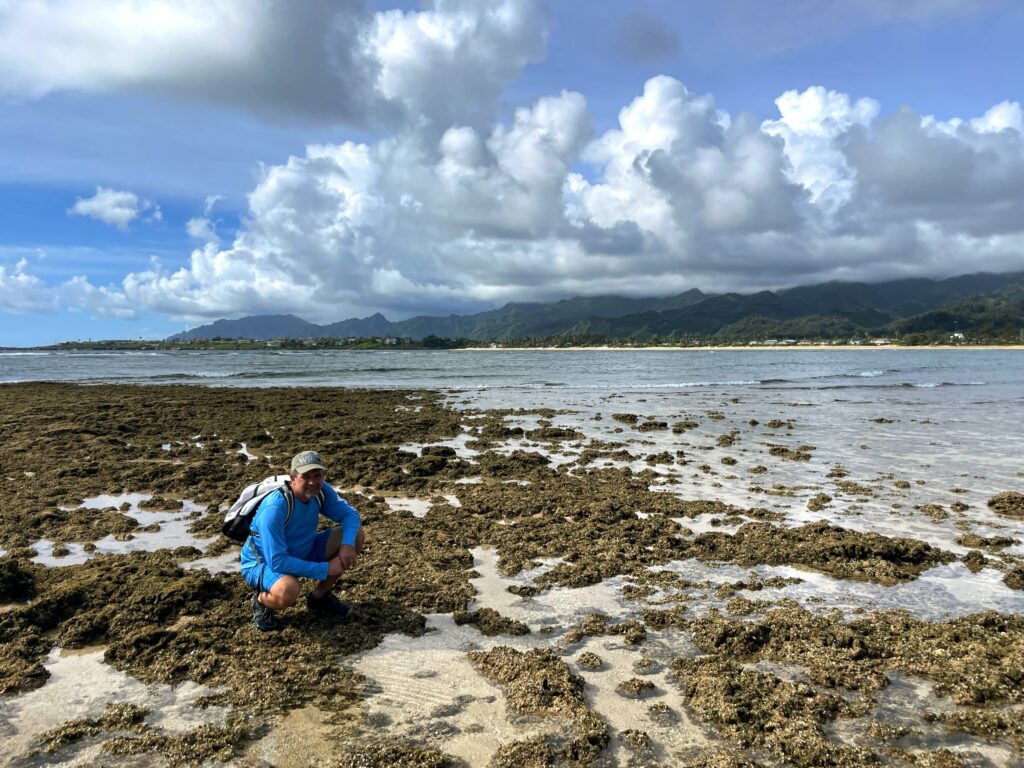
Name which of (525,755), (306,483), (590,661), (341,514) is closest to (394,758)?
(525,755)

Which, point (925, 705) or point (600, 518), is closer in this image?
point (925, 705)

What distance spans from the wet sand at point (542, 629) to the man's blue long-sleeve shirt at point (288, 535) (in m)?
0.64

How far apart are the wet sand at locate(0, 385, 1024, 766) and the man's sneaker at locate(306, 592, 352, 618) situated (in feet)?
0.76

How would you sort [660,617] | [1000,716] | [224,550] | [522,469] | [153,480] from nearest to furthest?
[1000,716] < [660,617] < [224,550] < [153,480] < [522,469]

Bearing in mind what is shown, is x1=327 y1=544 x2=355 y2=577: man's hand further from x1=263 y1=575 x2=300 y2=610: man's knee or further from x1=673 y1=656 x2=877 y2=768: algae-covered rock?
x1=673 y1=656 x2=877 y2=768: algae-covered rock

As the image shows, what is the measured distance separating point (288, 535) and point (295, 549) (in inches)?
7.6

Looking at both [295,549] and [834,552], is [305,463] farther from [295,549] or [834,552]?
[834,552]

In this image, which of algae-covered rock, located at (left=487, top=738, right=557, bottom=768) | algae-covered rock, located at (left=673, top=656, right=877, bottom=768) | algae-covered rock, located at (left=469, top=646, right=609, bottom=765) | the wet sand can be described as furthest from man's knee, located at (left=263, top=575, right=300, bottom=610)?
algae-covered rock, located at (left=673, top=656, right=877, bottom=768)

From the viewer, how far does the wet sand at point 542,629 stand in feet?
13.5

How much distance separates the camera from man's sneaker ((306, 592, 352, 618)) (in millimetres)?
5961

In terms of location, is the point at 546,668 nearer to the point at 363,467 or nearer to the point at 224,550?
the point at 224,550

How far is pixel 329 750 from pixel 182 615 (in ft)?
9.83

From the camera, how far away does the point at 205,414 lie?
2472cm

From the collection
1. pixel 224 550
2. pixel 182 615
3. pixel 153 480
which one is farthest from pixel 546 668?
pixel 153 480
